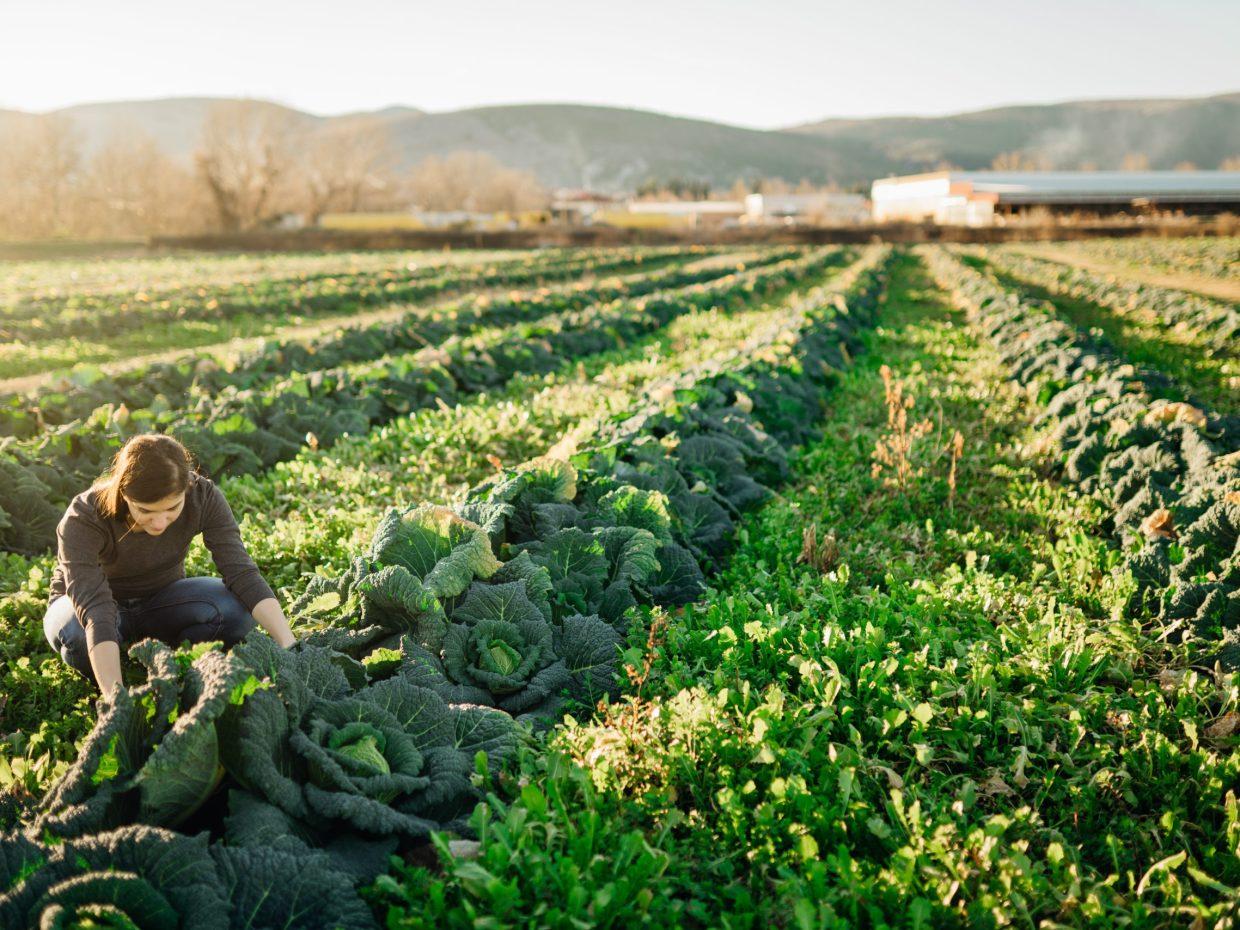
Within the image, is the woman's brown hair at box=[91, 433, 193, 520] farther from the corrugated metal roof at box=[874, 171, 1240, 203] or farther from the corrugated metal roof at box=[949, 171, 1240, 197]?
the corrugated metal roof at box=[949, 171, 1240, 197]

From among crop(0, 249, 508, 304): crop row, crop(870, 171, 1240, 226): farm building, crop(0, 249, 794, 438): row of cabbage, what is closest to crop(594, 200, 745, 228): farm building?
crop(870, 171, 1240, 226): farm building

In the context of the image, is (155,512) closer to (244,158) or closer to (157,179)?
(157,179)

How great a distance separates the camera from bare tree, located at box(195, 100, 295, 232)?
2285 inches

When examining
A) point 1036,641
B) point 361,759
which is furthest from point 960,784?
point 361,759

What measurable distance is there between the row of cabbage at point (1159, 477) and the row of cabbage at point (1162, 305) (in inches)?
164

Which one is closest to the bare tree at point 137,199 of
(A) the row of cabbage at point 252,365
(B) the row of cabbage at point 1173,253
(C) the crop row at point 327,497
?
(A) the row of cabbage at point 252,365

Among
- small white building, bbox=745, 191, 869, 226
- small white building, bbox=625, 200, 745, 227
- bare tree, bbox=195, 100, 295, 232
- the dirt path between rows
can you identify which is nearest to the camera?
the dirt path between rows

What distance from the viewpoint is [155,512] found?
313 centimetres

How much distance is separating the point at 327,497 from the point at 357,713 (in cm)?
369

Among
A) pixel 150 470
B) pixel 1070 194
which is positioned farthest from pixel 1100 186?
pixel 150 470

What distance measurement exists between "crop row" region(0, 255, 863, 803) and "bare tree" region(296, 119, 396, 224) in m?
67.2

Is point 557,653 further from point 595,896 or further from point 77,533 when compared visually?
point 77,533

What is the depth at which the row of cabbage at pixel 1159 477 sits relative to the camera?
3766 millimetres

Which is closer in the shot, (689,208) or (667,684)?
(667,684)
